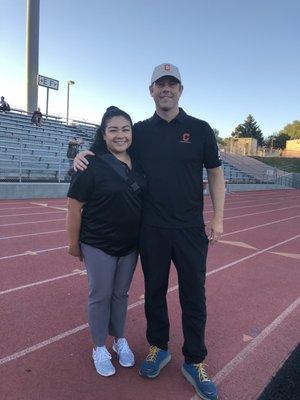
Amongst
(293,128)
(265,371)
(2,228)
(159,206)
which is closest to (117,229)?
(159,206)

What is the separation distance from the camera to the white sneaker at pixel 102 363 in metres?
3.20

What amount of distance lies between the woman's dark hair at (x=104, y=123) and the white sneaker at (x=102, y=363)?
1.47 metres

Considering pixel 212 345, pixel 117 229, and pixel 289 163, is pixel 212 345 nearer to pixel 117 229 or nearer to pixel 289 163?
pixel 117 229

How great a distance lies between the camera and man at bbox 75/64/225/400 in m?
3.09

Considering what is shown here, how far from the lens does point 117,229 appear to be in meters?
3.14

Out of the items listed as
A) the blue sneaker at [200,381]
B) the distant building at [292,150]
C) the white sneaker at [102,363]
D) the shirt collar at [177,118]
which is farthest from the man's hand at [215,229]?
the distant building at [292,150]

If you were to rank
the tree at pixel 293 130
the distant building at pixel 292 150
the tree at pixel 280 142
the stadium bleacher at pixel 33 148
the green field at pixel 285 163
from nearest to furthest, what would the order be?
the stadium bleacher at pixel 33 148 < the green field at pixel 285 163 < the distant building at pixel 292 150 < the tree at pixel 280 142 < the tree at pixel 293 130

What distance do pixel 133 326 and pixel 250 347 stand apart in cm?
107

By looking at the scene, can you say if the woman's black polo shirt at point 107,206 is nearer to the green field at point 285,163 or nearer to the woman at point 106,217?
the woman at point 106,217

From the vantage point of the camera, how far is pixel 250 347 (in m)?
3.83

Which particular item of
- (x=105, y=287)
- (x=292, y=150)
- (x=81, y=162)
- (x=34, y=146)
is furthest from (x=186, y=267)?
(x=292, y=150)

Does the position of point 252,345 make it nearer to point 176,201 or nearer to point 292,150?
point 176,201

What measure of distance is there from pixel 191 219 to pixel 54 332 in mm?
1696

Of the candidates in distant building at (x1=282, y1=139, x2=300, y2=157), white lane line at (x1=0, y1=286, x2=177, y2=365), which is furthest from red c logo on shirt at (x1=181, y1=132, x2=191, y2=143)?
distant building at (x1=282, y1=139, x2=300, y2=157)
